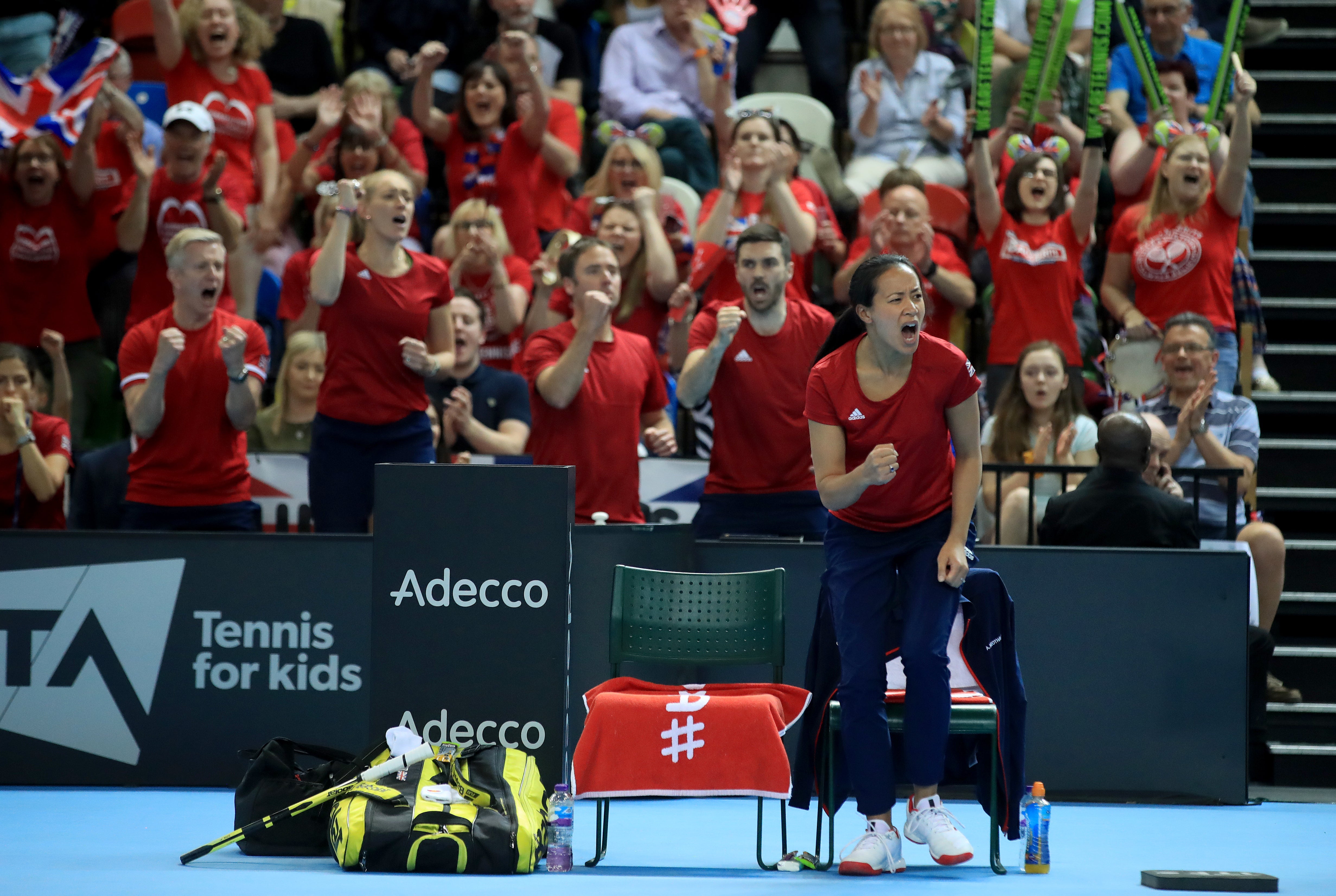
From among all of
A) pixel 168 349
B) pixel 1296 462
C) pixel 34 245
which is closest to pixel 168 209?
pixel 34 245

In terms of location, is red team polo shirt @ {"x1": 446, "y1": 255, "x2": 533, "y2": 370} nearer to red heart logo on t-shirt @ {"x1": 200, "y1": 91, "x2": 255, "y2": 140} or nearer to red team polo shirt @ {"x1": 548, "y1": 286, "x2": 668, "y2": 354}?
red team polo shirt @ {"x1": 548, "y1": 286, "x2": 668, "y2": 354}

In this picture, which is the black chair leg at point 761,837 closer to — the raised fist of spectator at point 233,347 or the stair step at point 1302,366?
the raised fist of spectator at point 233,347

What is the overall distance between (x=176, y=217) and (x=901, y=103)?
14.3ft

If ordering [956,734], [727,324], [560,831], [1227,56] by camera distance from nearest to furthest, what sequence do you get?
[560,831]
[956,734]
[727,324]
[1227,56]

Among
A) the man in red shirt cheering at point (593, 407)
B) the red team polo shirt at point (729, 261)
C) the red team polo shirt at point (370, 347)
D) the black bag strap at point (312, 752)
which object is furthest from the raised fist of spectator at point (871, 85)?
the black bag strap at point (312, 752)

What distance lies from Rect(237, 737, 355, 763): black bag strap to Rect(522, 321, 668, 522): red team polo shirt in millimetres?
1790

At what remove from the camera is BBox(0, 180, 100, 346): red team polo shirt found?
8469 mm

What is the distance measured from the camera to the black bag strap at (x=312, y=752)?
4.96 meters

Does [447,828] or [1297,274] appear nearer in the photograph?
[447,828]

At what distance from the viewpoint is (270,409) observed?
8008mm

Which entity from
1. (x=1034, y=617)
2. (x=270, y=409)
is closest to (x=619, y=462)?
(x=1034, y=617)

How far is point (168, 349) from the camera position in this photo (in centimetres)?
626

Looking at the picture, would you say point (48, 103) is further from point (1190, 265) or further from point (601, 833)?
point (1190, 265)

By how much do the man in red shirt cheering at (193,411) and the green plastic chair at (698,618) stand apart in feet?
7.11
